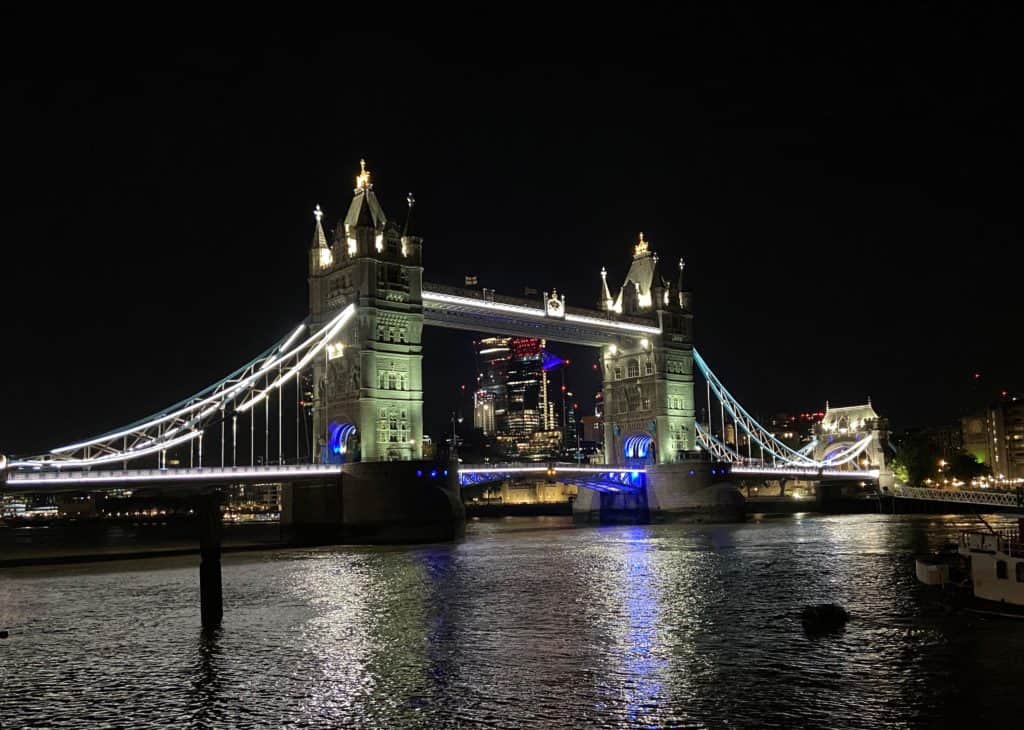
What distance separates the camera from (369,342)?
62.8 metres

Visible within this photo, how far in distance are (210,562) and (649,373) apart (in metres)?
61.8

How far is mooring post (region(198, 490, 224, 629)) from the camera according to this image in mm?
30156

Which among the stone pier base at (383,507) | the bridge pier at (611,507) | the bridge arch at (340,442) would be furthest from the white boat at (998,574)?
the bridge pier at (611,507)

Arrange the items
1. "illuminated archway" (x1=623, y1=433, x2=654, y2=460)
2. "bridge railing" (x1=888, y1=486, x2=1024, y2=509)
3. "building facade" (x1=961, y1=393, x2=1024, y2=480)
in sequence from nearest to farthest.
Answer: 1. "bridge railing" (x1=888, y1=486, x2=1024, y2=509)
2. "illuminated archway" (x1=623, y1=433, x2=654, y2=460)
3. "building facade" (x1=961, y1=393, x2=1024, y2=480)

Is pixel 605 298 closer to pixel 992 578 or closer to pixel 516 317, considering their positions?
pixel 516 317

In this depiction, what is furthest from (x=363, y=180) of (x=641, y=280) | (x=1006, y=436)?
(x=1006, y=436)

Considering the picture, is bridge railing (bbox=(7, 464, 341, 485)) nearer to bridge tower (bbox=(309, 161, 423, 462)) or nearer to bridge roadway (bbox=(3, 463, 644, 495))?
bridge roadway (bbox=(3, 463, 644, 495))

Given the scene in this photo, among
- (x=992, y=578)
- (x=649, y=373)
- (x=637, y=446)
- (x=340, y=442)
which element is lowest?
(x=992, y=578)

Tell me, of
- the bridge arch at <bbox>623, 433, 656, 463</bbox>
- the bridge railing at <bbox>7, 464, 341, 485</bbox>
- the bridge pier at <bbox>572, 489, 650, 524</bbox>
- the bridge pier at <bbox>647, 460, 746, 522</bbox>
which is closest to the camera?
the bridge railing at <bbox>7, 464, 341, 485</bbox>

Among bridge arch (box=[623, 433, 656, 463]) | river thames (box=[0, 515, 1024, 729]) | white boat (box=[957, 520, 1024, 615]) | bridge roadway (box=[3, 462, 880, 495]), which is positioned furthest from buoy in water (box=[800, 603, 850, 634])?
bridge arch (box=[623, 433, 656, 463])

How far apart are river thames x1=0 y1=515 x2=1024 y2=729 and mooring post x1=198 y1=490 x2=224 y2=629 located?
1.68 ft

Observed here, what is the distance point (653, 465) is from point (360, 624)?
191 ft

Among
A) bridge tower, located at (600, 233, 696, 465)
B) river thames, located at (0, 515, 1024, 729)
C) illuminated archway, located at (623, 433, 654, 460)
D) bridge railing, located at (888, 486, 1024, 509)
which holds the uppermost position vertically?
bridge tower, located at (600, 233, 696, 465)

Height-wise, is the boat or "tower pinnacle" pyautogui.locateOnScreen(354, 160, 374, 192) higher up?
"tower pinnacle" pyautogui.locateOnScreen(354, 160, 374, 192)
